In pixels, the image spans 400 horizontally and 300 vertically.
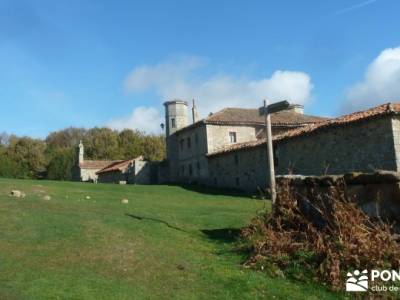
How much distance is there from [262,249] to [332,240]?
4.49ft

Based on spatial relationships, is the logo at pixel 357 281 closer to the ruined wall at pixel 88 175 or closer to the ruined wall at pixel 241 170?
the ruined wall at pixel 241 170

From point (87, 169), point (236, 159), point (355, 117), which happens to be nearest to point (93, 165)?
point (87, 169)

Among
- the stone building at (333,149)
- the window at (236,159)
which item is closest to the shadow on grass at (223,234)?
the stone building at (333,149)

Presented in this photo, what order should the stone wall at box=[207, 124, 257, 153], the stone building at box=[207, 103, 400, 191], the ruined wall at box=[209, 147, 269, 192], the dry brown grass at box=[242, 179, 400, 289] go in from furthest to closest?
the stone wall at box=[207, 124, 257, 153]
the ruined wall at box=[209, 147, 269, 192]
the stone building at box=[207, 103, 400, 191]
the dry brown grass at box=[242, 179, 400, 289]

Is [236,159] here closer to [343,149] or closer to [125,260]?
[343,149]

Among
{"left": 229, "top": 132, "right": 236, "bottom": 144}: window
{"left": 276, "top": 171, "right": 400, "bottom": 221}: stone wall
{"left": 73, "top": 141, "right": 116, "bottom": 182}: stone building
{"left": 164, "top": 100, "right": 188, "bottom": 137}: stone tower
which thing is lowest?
{"left": 276, "top": 171, "right": 400, "bottom": 221}: stone wall

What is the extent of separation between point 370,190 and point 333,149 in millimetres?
18684

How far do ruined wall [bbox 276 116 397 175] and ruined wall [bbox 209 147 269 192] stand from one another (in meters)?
2.10

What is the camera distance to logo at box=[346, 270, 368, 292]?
26.4 ft

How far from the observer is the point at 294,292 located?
827cm

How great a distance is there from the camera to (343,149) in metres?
27.5

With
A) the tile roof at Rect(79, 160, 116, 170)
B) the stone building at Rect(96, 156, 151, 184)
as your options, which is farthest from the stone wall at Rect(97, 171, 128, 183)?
the tile roof at Rect(79, 160, 116, 170)

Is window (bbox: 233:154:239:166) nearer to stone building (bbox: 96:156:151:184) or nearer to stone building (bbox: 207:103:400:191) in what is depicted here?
stone building (bbox: 207:103:400:191)

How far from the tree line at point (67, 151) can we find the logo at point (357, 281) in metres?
57.3
